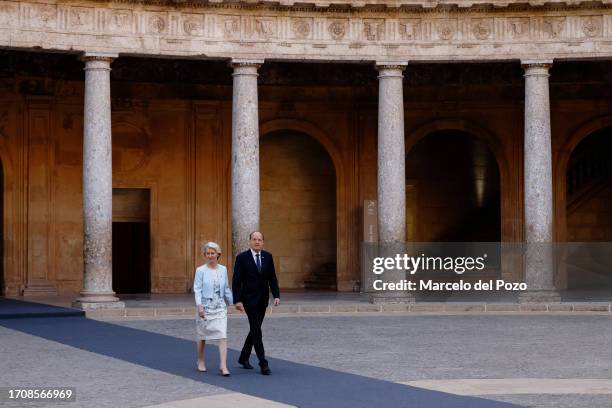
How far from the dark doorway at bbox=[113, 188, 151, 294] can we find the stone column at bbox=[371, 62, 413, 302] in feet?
27.0

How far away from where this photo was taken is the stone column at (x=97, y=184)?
83.6 ft

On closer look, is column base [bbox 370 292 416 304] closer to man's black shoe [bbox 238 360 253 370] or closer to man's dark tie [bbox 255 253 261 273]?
man's black shoe [bbox 238 360 253 370]

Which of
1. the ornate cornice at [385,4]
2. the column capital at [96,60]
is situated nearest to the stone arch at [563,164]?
the ornate cornice at [385,4]

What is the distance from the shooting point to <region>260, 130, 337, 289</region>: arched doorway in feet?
112

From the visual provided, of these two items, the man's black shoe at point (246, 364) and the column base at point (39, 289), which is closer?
the man's black shoe at point (246, 364)

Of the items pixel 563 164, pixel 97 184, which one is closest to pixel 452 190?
pixel 563 164

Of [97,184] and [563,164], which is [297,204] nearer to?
[563,164]

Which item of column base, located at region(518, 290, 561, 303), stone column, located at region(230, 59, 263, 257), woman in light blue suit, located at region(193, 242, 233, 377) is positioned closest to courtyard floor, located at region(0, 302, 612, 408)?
woman in light blue suit, located at region(193, 242, 233, 377)

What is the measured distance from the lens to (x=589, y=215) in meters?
34.5

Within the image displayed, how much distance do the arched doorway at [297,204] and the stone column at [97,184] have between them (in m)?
9.12

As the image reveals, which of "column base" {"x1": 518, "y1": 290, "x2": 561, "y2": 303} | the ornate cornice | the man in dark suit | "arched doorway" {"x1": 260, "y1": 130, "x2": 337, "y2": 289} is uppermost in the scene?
the ornate cornice

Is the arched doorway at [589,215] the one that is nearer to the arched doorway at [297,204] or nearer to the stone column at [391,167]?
the arched doorway at [297,204]

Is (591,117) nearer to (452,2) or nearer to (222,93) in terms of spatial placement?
(452,2)

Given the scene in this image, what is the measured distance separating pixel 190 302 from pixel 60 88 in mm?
7734
